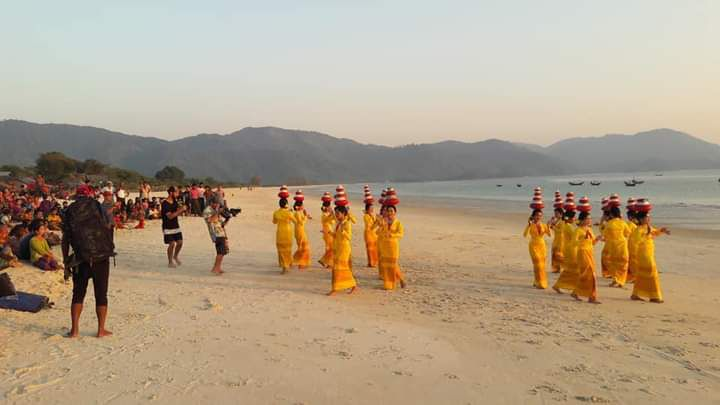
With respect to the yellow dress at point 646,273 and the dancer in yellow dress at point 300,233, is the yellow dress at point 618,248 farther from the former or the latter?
the dancer in yellow dress at point 300,233

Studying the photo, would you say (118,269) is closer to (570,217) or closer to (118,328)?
(118,328)

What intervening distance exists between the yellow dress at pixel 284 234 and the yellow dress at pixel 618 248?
6.14m

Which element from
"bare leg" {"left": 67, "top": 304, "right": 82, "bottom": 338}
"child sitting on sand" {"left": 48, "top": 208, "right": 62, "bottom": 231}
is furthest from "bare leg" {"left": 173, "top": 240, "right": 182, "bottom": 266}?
"child sitting on sand" {"left": 48, "top": 208, "right": 62, "bottom": 231}

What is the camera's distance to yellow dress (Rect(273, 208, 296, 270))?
10367 mm

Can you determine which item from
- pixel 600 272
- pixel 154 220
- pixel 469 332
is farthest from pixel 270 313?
pixel 154 220

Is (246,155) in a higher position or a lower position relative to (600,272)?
higher

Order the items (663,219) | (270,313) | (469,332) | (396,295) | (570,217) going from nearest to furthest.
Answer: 1. (469,332)
2. (270,313)
3. (396,295)
4. (570,217)
5. (663,219)

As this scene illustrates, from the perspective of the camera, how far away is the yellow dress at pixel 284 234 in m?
10.4

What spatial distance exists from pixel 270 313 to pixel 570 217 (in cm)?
576

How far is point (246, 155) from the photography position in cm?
19700

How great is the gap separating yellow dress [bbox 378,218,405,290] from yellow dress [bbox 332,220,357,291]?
0.64 metres

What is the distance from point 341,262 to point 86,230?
4.14 meters

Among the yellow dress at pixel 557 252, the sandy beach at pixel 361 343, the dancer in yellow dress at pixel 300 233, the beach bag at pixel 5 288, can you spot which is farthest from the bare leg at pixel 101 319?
the yellow dress at pixel 557 252

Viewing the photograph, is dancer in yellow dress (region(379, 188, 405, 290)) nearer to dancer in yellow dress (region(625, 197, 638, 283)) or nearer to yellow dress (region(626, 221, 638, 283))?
dancer in yellow dress (region(625, 197, 638, 283))
